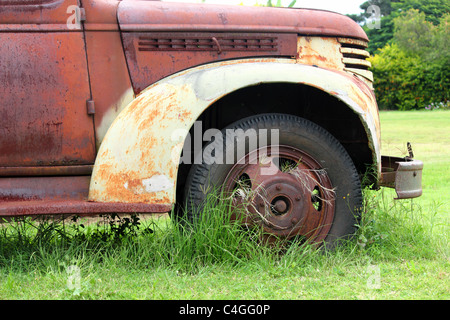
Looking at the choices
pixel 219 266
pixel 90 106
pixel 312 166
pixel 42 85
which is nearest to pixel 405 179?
pixel 312 166

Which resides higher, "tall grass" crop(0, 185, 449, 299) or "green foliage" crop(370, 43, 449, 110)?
"green foliage" crop(370, 43, 449, 110)

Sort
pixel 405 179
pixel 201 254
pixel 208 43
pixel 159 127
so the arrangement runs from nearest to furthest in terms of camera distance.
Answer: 1. pixel 159 127
2. pixel 201 254
3. pixel 208 43
4. pixel 405 179

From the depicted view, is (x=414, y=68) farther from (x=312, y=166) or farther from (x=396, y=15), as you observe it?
(x=312, y=166)

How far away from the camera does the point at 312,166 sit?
3.25 metres

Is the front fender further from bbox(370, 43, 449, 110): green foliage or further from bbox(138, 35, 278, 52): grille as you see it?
bbox(370, 43, 449, 110): green foliage

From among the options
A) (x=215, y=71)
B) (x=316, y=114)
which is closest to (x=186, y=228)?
(x=215, y=71)

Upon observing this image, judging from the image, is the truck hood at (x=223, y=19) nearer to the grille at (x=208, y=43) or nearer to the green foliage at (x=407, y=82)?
the grille at (x=208, y=43)

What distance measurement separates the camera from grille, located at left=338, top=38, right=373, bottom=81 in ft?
11.4

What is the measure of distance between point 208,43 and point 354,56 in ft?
3.44

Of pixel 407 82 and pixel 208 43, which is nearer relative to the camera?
pixel 208 43

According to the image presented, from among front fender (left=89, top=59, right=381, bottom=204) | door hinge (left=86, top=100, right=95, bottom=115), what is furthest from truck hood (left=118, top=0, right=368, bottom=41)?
door hinge (left=86, top=100, right=95, bottom=115)

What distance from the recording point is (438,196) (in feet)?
18.5

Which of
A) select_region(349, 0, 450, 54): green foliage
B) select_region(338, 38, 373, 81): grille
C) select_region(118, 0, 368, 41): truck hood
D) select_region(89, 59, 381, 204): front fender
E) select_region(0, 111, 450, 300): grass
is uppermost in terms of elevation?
select_region(349, 0, 450, 54): green foliage

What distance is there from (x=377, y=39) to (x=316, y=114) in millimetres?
39866
